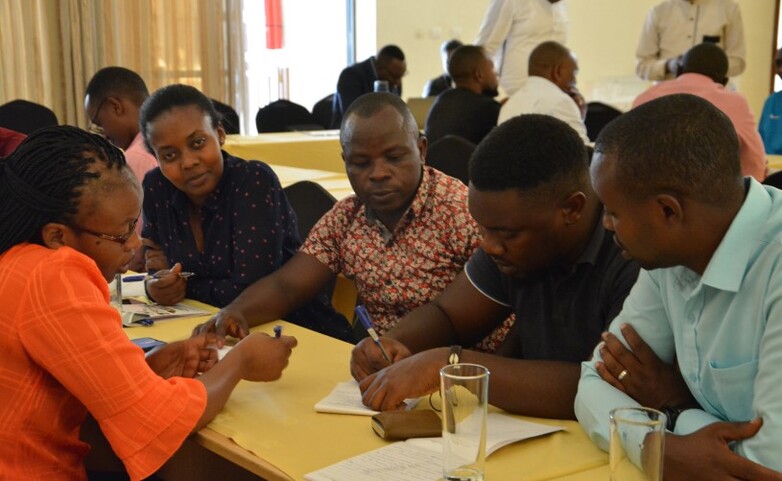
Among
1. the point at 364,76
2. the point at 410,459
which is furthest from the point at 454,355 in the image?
the point at 364,76

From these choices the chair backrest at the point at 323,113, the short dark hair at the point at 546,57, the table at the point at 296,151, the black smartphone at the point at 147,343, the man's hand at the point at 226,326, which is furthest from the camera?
the chair backrest at the point at 323,113

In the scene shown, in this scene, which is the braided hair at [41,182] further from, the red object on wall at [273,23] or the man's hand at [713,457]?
the red object on wall at [273,23]

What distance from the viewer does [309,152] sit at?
226 inches

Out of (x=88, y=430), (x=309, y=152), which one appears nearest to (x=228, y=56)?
(x=309, y=152)

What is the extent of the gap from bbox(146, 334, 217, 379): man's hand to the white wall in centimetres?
751

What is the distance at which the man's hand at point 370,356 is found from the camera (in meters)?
1.86

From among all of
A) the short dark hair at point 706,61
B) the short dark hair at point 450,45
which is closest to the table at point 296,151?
the short dark hair at point 706,61

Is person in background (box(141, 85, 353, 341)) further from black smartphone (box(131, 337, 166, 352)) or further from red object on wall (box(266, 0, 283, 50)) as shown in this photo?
red object on wall (box(266, 0, 283, 50))

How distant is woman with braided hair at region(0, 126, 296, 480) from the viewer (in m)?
1.52

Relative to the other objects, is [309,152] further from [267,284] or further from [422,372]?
[422,372]

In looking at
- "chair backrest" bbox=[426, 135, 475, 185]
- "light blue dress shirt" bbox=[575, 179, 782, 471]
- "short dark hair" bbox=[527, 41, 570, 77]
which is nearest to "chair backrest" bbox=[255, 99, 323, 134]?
"short dark hair" bbox=[527, 41, 570, 77]

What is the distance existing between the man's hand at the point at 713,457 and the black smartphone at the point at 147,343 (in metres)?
1.20

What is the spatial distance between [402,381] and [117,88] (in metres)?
2.84

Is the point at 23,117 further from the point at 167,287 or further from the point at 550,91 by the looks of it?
the point at 167,287
